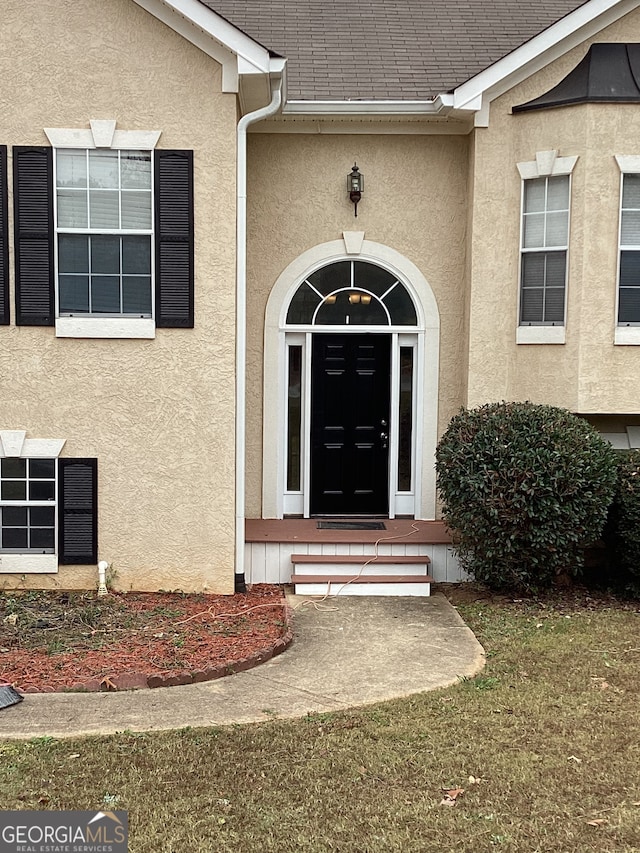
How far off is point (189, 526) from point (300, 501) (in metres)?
2.13

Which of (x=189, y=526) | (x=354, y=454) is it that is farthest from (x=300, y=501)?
(x=189, y=526)

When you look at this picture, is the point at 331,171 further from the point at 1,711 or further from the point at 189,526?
the point at 1,711

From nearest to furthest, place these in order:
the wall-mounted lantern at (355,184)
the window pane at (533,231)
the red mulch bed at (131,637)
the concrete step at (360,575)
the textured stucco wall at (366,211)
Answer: the red mulch bed at (131,637) < the concrete step at (360,575) < the window pane at (533,231) < the wall-mounted lantern at (355,184) < the textured stucco wall at (366,211)

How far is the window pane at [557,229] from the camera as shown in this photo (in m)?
9.05

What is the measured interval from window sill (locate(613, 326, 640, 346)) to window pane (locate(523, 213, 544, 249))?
1.33m

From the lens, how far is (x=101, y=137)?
8.03 m

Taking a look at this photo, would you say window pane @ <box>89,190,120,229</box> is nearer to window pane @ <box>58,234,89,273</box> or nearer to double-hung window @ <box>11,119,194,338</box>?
double-hung window @ <box>11,119,194,338</box>

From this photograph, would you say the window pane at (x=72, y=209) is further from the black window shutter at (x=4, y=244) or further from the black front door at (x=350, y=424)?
the black front door at (x=350, y=424)

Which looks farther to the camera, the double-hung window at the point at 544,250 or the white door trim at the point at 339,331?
the white door trim at the point at 339,331

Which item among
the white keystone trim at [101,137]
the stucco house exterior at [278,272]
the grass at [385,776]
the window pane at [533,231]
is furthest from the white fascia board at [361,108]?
the grass at [385,776]

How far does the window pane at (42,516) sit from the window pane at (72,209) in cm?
291

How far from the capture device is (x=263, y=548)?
9.00 m

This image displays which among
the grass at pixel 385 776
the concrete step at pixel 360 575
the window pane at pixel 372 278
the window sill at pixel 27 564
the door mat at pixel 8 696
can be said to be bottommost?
the door mat at pixel 8 696

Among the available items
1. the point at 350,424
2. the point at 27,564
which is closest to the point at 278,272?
the point at 350,424
